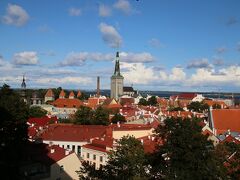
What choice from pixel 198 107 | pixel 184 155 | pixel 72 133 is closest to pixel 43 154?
pixel 72 133

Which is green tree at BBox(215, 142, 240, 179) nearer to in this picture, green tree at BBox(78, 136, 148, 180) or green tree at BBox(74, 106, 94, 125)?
green tree at BBox(78, 136, 148, 180)

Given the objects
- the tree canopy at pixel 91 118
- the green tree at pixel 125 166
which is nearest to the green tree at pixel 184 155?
the green tree at pixel 125 166

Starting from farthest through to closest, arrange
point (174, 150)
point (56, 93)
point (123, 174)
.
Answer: point (56, 93) < point (174, 150) < point (123, 174)

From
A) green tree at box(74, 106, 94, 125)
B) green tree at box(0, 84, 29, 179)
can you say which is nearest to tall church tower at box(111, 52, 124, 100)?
green tree at box(74, 106, 94, 125)

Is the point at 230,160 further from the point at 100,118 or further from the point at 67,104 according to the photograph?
the point at 67,104

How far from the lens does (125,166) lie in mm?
22484

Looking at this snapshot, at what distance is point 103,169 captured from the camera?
2116 cm

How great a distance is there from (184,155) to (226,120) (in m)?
42.0

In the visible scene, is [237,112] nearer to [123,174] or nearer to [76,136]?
[76,136]

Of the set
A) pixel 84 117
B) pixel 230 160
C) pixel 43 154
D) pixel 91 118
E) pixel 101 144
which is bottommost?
pixel 101 144

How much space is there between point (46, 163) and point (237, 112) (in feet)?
120

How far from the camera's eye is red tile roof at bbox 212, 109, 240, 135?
6110cm

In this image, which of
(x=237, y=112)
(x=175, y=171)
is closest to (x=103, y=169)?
(x=175, y=171)

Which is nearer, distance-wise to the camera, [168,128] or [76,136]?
[168,128]
